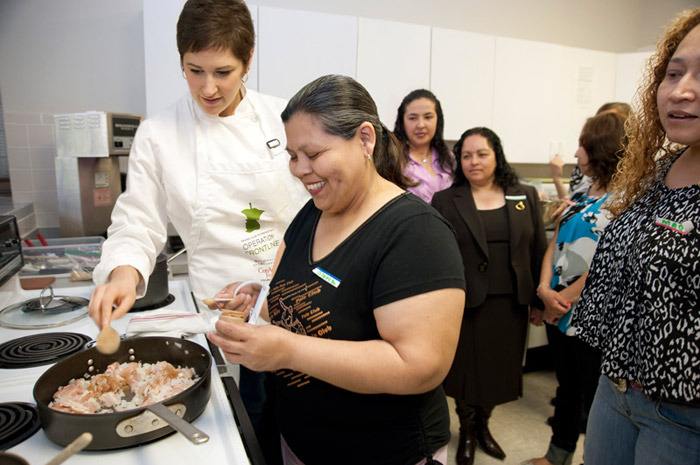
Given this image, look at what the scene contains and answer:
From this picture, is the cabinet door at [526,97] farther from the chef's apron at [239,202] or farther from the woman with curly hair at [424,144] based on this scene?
the chef's apron at [239,202]

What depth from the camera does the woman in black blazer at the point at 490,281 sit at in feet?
7.22

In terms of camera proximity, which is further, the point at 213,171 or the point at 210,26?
the point at 213,171

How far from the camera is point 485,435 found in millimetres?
2318

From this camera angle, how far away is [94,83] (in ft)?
9.25

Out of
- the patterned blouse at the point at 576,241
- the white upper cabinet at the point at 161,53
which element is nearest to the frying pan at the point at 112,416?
→ the patterned blouse at the point at 576,241

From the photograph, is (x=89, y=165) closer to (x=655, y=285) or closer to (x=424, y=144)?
(x=424, y=144)

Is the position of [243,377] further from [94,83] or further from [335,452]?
[94,83]

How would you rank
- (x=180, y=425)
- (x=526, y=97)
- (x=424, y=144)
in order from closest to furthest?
1. (x=180, y=425)
2. (x=424, y=144)
3. (x=526, y=97)

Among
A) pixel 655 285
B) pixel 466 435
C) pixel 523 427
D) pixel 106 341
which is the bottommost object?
pixel 523 427

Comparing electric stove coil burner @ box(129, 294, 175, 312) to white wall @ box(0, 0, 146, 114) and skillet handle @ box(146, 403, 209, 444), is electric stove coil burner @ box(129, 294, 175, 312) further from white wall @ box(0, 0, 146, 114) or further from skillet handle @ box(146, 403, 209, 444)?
white wall @ box(0, 0, 146, 114)

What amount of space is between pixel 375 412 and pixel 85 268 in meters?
1.51

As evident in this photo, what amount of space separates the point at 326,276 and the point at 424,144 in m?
1.87

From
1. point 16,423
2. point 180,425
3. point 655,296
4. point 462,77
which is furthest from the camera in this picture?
point 462,77

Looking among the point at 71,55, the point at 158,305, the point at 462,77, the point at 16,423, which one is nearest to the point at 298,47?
the point at 462,77
